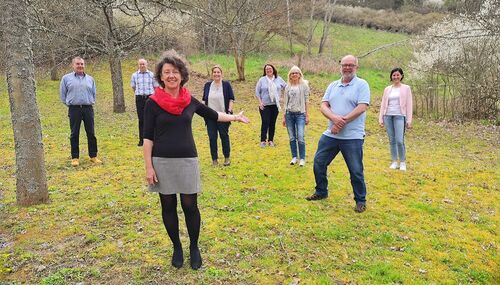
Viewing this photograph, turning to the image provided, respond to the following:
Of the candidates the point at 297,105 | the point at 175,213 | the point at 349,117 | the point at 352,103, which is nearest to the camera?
the point at 175,213

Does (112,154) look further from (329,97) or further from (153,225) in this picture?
(329,97)

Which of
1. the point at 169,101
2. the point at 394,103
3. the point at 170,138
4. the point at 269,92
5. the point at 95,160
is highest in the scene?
the point at 269,92

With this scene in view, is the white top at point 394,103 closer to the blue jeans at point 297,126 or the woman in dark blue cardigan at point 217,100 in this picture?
the blue jeans at point 297,126

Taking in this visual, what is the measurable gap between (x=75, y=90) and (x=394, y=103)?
6.21 m

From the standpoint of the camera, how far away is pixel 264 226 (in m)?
5.32

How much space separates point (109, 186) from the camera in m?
6.94

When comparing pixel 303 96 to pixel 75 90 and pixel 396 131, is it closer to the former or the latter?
pixel 396 131

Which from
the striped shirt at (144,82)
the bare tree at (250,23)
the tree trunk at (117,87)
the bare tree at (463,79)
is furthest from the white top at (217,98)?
the bare tree at (250,23)

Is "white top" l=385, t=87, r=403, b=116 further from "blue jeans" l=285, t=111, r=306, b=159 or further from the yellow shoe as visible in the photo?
the yellow shoe

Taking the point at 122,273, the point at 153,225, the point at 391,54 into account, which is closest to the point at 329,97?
the point at 153,225

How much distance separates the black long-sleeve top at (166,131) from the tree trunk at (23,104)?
254 cm

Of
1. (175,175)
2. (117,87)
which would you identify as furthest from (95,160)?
(117,87)

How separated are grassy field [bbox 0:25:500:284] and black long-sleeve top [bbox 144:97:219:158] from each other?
133cm

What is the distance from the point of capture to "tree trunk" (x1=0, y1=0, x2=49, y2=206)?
5039 mm
